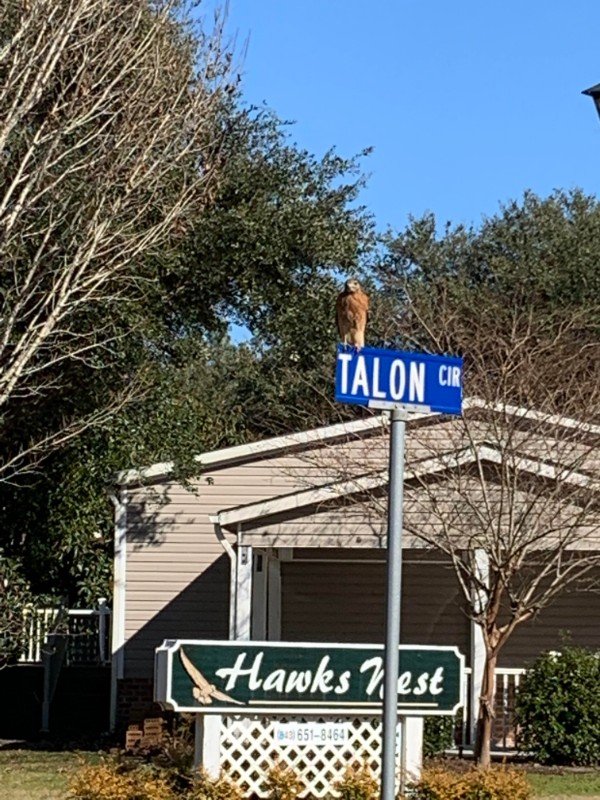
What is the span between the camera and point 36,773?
15.1 meters

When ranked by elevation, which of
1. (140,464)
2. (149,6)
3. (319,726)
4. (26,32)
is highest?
(149,6)

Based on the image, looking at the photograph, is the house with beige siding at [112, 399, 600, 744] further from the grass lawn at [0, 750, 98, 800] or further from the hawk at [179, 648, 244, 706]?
the hawk at [179, 648, 244, 706]

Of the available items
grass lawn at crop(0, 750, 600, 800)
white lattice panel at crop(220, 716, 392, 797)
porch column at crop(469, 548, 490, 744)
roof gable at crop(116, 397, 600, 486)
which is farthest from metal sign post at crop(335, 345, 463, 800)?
porch column at crop(469, 548, 490, 744)

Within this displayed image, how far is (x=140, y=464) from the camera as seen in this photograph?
17984 mm

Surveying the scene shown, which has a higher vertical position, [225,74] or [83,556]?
[225,74]

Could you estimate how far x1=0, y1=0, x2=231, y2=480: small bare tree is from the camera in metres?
16.5

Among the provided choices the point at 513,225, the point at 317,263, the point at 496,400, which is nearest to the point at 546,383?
the point at 496,400

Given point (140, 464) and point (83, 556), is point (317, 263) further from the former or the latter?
point (83, 556)

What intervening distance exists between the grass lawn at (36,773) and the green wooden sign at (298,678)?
1.56 metres

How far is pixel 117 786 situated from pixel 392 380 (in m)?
4.82

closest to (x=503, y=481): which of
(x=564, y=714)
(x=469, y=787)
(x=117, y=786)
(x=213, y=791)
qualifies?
(x=564, y=714)

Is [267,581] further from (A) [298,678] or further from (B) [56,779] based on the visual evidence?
(A) [298,678]

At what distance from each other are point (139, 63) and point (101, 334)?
3.46 m

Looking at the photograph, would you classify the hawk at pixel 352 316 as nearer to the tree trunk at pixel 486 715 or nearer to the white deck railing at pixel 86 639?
the tree trunk at pixel 486 715
